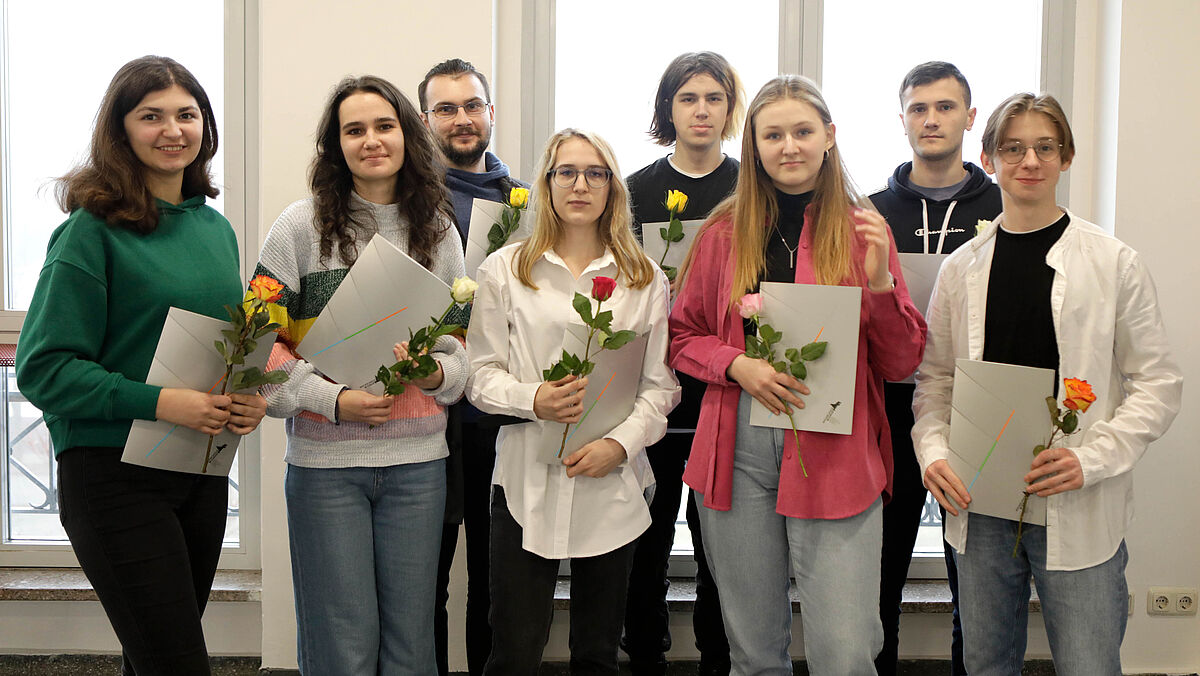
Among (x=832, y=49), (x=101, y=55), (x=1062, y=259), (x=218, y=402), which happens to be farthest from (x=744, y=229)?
(x=101, y=55)

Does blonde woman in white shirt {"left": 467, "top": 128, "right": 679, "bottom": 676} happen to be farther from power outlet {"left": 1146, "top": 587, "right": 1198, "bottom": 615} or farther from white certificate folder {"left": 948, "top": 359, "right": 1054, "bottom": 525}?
power outlet {"left": 1146, "top": 587, "right": 1198, "bottom": 615}

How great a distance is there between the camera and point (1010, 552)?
1790mm

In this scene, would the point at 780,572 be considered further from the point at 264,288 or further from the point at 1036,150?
the point at 264,288

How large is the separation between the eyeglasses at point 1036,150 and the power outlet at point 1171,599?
6.06 feet

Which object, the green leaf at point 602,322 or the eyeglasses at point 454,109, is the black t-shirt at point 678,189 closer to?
the eyeglasses at point 454,109

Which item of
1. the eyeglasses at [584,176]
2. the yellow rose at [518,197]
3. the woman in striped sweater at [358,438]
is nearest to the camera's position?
the woman in striped sweater at [358,438]

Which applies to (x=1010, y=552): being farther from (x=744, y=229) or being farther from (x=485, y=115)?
(x=485, y=115)

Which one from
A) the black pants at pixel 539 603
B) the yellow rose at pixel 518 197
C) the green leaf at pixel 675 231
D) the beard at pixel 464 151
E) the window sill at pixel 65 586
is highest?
the beard at pixel 464 151

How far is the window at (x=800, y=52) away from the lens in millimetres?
3117

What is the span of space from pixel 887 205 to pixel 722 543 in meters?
1.16

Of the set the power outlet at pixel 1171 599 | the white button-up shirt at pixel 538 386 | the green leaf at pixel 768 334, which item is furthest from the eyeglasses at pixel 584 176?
the power outlet at pixel 1171 599

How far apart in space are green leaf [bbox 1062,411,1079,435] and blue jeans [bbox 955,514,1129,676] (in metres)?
0.26

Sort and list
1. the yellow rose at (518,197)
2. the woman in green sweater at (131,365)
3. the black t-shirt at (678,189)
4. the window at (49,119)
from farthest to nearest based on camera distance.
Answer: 1. the window at (49,119)
2. the black t-shirt at (678,189)
3. the yellow rose at (518,197)
4. the woman in green sweater at (131,365)

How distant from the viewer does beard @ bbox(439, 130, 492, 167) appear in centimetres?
240
